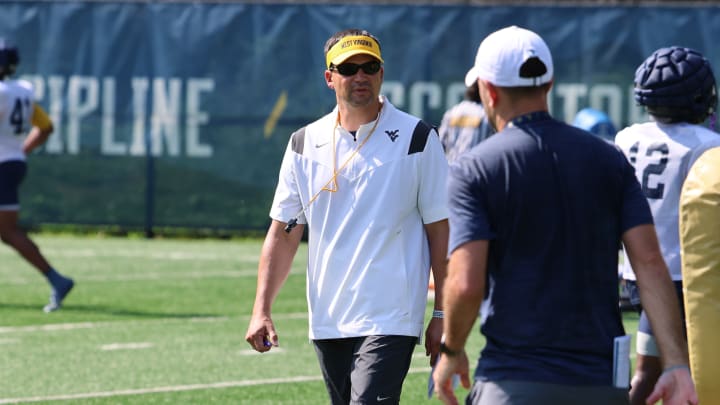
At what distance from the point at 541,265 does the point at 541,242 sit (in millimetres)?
70

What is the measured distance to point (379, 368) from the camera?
5.95m

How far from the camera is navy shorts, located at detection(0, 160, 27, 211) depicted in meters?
13.3

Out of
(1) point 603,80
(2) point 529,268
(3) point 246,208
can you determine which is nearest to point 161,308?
(3) point 246,208

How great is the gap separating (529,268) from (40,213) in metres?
16.0

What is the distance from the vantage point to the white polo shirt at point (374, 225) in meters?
6.08

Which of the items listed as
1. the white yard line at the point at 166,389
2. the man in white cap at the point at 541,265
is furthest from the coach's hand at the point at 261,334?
the white yard line at the point at 166,389

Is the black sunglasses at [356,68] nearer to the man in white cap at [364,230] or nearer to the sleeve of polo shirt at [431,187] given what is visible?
the man in white cap at [364,230]

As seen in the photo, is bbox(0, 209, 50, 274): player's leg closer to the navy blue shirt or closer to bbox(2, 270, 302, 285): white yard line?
bbox(2, 270, 302, 285): white yard line

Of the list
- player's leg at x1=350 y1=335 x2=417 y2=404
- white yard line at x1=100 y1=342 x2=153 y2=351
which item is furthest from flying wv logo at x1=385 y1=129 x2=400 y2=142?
white yard line at x1=100 y1=342 x2=153 y2=351

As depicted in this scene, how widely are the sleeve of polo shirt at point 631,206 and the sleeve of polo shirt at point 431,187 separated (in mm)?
1624

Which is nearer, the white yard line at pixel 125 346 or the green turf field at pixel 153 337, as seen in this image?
the green turf field at pixel 153 337

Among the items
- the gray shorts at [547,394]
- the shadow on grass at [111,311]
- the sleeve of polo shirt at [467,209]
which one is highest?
the sleeve of polo shirt at [467,209]

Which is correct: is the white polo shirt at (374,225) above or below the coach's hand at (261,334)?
above

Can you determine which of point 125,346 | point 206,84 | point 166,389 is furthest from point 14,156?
point 206,84
